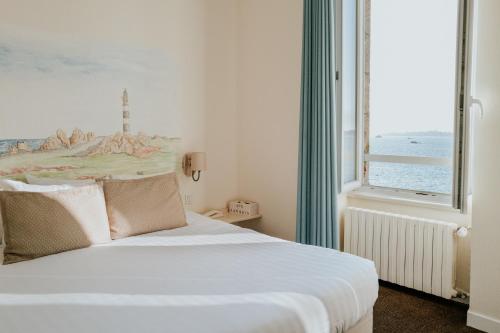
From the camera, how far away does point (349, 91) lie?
3449mm

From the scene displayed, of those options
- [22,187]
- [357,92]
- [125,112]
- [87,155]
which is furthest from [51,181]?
[357,92]

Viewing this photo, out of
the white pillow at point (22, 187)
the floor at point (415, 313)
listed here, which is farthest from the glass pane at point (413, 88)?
the white pillow at point (22, 187)

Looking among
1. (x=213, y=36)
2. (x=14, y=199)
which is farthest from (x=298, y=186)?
(x=14, y=199)

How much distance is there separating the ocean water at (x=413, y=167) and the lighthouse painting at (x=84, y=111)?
1734mm

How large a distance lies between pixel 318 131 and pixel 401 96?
804 millimetres

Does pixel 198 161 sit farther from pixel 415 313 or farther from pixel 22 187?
pixel 415 313

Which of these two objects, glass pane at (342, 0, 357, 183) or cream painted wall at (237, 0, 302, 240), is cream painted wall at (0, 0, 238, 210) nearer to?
cream painted wall at (237, 0, 302, 240)

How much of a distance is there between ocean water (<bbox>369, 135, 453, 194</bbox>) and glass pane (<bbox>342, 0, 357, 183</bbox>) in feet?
0.63

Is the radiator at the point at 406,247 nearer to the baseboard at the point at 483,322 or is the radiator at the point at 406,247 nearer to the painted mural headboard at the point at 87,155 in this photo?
the baseboard at the point at 483,322

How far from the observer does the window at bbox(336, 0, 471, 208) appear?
3.06 meters

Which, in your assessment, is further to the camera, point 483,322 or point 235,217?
point 235,217

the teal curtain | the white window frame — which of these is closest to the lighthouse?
the teal curtain

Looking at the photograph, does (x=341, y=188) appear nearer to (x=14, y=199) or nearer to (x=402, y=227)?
(x=402, y=227)

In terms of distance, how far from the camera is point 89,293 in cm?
171
